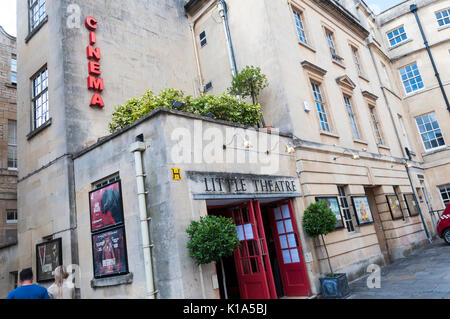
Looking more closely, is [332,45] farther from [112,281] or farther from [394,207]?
[112,281]

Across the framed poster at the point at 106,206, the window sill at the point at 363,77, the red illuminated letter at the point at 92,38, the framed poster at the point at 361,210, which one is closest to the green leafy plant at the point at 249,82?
the red illuminated letter at the point at 92,38

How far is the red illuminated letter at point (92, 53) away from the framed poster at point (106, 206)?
5.05 metres

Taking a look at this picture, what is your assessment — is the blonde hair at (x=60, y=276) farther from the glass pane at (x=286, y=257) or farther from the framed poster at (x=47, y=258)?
the glass pane at (x=286, y=257)

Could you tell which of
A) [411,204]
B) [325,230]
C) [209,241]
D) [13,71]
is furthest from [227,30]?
[411,204]

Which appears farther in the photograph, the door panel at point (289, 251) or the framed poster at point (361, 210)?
the framed poster at point (361, 210)

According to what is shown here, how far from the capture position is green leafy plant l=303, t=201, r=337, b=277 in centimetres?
965

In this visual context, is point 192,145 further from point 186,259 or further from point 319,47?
point 319,47

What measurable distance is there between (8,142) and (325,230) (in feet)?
51.7

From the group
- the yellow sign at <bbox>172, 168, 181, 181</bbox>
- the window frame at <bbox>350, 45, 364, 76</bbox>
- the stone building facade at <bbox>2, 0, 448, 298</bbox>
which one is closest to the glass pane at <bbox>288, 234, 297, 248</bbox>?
the stone building facade at <bbox>2, 0, 448, 298</bbox>

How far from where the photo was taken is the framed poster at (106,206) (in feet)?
26.6

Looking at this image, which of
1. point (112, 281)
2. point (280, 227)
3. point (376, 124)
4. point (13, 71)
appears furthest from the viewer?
point (13, 71)

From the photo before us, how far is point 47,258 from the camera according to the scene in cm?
988

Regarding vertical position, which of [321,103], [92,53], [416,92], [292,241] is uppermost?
[416,92]

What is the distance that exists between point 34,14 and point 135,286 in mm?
11278
